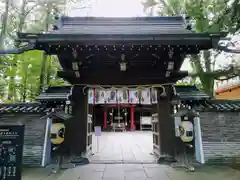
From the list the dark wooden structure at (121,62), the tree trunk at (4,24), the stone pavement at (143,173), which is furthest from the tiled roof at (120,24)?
the stone pavement at (143,173)

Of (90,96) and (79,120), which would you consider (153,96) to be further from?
(79,120)

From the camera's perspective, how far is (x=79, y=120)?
6.26 meters

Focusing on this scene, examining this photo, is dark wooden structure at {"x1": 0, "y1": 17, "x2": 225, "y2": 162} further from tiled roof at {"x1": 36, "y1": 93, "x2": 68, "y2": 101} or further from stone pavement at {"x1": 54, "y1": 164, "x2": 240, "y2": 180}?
stone pavement at {"x1": 54, "y1": 164, "x2": 240, "y2": 180}

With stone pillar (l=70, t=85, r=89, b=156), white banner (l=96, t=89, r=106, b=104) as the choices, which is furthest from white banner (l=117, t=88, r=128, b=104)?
stone pillar (l=70, t=85, r=89, b=156)

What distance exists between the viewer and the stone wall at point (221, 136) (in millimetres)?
6156

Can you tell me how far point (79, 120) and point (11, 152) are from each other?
2.89m

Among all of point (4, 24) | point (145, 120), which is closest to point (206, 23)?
point (4, 24)

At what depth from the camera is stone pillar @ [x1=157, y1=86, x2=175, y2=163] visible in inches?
245

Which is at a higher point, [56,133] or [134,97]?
[134,97]

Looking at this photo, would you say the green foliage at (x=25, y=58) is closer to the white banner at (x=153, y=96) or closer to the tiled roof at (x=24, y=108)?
the tiled roof at (x=24, y=108)

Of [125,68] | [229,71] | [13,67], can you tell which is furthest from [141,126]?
[125,68]

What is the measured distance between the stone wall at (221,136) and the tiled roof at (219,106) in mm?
155

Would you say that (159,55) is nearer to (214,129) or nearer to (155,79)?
(155,79)

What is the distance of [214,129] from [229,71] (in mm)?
6298
